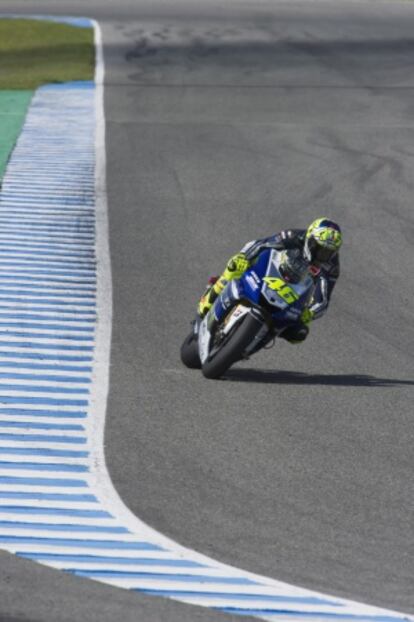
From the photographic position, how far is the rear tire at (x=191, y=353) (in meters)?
12.6

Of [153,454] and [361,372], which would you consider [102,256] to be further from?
[153,454]

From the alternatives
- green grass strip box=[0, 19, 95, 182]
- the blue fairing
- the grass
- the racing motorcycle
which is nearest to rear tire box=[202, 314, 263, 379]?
the racing motorcycle

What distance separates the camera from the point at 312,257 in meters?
11.9

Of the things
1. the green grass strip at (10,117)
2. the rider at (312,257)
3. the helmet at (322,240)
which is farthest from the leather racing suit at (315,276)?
the green grass strip at (10,117)

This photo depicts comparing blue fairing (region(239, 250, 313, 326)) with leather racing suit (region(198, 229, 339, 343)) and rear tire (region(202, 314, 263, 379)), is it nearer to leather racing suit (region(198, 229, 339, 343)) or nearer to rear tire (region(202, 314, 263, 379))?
leather racing suit (region(198, 229, 339, 343))

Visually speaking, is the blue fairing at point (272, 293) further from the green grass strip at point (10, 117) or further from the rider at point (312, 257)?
the green grass strip at point (10, 117)

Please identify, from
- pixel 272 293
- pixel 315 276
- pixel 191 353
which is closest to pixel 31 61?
pixel 191 353

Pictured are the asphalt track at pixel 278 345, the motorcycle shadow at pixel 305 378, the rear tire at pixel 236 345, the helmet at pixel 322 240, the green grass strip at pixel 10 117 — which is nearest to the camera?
the asphalt track at pixel 278 345

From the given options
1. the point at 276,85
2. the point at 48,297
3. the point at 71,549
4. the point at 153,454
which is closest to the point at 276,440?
the point at 153,454

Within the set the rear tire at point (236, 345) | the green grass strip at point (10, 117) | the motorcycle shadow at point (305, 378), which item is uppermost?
the rear tire at point (236, 345)

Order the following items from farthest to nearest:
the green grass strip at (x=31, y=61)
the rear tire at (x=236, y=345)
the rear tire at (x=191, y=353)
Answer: the green grass strip at (x=31, y=61) < the rear tire at (x=191, y=353) < the rear tire at (x=236, y=345)

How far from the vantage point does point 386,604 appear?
7508 millimetres

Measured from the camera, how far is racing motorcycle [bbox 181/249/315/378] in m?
11.9

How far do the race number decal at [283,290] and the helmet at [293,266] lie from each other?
0.35 ft
